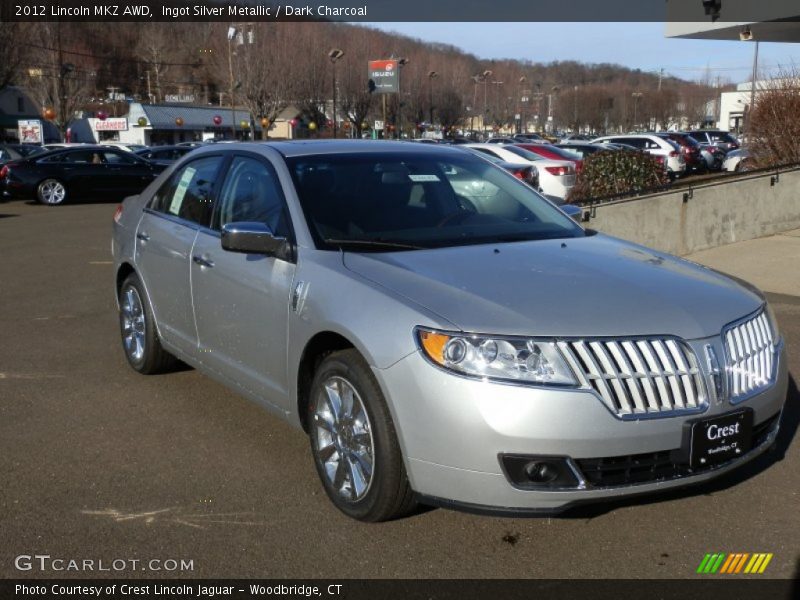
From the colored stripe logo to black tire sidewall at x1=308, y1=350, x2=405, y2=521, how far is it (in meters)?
1.22

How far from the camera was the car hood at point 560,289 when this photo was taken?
3.26 m

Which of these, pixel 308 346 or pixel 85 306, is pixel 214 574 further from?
pixel 85 306

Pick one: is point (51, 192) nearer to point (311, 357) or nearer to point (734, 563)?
Result: point (311, 357)

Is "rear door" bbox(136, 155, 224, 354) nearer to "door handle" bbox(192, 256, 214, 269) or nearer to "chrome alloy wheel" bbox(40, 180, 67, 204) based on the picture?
"door handle" bbox(192, 256, 214, 269)

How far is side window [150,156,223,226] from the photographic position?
518 centimetres

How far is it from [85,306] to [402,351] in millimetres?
6085

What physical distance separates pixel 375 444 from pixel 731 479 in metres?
1.78

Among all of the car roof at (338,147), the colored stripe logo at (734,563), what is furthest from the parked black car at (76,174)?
the colored stripe logo at (734,563)

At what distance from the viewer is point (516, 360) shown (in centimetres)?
317

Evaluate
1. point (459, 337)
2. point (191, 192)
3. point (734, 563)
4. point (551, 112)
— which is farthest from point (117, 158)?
point (551, 112)

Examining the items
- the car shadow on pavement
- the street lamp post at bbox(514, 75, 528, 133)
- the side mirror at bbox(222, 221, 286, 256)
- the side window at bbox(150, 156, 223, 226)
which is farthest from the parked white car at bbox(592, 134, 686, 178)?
the street lamp post at bbox(514, 75, 528, 133)

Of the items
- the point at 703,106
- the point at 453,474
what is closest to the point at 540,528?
the point at 453,474

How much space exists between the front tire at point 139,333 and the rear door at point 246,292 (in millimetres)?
912
